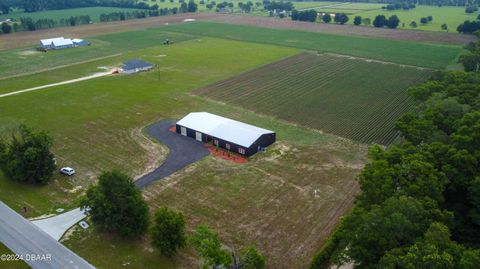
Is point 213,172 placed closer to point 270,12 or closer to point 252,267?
point 252,267

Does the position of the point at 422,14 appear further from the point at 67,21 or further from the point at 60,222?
the point at 60,222

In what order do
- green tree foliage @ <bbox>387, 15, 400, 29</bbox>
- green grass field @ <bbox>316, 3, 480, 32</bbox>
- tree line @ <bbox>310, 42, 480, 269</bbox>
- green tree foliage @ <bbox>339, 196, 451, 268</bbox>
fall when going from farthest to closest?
green grass field @ <bbox>316, 3, 480, 32</bbox>
green tree foliage @ <bbox>387, 15, 400, 29</bbox>
green tree foliage @ <bbox>339, 196, 451, 268</bbox>
tree line @ <bbox>310, 42, 480, 269</bbox>

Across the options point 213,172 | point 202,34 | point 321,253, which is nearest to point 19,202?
point 213,172

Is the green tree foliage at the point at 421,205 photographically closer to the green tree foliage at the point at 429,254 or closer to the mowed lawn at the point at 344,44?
the green tree foliage at the point at 429,254

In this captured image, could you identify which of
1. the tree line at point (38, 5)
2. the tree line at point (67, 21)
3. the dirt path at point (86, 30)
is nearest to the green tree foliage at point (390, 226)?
the dirt path at point (86, 30)

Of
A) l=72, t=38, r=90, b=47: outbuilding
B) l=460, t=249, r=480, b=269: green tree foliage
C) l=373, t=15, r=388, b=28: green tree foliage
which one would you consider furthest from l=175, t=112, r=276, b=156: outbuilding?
l=373, t=15, r=388, b=28: green tree foliage

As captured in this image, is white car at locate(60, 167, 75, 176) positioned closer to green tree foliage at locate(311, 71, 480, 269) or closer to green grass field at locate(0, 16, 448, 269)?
green grass field at locate(0, 16, 448, 269)
